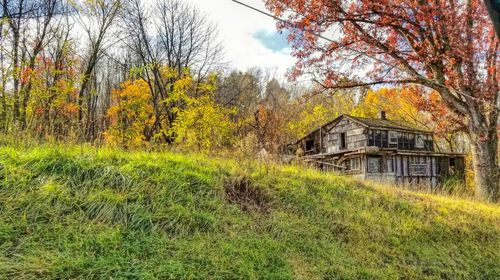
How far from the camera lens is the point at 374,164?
22.1 metres

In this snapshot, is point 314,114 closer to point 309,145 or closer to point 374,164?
point 309,145

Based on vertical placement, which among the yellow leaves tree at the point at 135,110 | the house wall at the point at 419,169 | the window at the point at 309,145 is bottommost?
the house wall at the point at 419,169

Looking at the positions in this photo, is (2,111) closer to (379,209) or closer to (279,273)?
(279,273)

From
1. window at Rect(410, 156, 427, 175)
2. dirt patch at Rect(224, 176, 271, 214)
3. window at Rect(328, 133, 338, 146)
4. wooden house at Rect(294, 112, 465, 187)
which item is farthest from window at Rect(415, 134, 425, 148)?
dirt patch at Rect(224, 176, 271, 214)

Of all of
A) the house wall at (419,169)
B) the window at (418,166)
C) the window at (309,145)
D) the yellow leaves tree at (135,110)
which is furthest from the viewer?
the window at (309,145)

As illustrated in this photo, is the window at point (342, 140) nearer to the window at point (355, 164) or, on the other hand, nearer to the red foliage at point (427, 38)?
the window at point (355, 164)

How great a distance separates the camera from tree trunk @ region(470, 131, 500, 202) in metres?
10.4

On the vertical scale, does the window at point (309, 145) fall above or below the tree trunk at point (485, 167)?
above

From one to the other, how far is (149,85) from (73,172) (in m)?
18.5

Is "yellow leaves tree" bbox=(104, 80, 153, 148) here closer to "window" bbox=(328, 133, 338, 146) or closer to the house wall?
"window" bbox=(328, 133, 338, 146)

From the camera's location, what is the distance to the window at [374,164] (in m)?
21.9

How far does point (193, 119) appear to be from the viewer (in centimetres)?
1393

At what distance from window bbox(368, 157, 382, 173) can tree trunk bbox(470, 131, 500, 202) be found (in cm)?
1108

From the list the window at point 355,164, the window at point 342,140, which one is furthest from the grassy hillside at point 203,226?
the window at point 342,140
